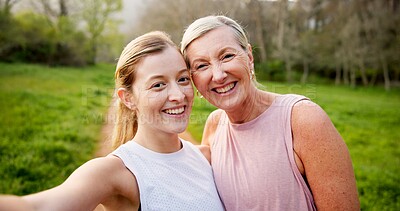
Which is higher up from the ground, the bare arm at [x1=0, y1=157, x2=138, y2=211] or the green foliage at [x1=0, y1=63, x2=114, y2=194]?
the bare arm at [x1=0, y1=157, x2=138, y2=211]

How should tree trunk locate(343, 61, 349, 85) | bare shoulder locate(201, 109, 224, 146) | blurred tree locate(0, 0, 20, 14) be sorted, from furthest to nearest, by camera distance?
tree trunk locate(343, 61, 349, 85), blurred tree locate(0, 0, 20, 14), bare shoulder locate(201, 109, 224, 146)

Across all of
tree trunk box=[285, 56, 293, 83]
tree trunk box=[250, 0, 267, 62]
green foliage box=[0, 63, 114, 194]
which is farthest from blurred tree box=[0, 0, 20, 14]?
tree trunk box=[285, 56, 293, 83]

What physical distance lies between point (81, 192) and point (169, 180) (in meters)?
0.58

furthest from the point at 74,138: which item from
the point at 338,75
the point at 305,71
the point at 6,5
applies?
the point at 338,75

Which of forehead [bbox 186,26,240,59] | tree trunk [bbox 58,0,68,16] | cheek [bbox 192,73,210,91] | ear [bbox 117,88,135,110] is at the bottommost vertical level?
ear [bbox 117,88,135,110]

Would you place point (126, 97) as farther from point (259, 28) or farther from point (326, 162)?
point (259, 28)

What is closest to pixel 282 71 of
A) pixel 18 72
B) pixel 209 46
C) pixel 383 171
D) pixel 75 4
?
pixel 75 4

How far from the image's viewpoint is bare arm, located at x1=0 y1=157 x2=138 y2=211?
1266mm

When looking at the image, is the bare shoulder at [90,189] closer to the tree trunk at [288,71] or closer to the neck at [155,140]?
the neck at [155,140]

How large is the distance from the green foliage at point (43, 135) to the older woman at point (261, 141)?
3.71m

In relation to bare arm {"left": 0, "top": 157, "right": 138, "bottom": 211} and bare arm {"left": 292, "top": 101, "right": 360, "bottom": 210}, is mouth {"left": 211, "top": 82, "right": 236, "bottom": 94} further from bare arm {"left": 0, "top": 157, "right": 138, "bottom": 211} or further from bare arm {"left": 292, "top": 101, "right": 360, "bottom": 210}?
bare arm {"left": 0, "top": 157, "right": 138, "bottom": 211}

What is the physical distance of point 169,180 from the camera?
192cm

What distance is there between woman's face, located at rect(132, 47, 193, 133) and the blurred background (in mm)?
932

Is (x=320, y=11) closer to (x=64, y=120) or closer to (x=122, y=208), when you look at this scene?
(x=64, y=120)
